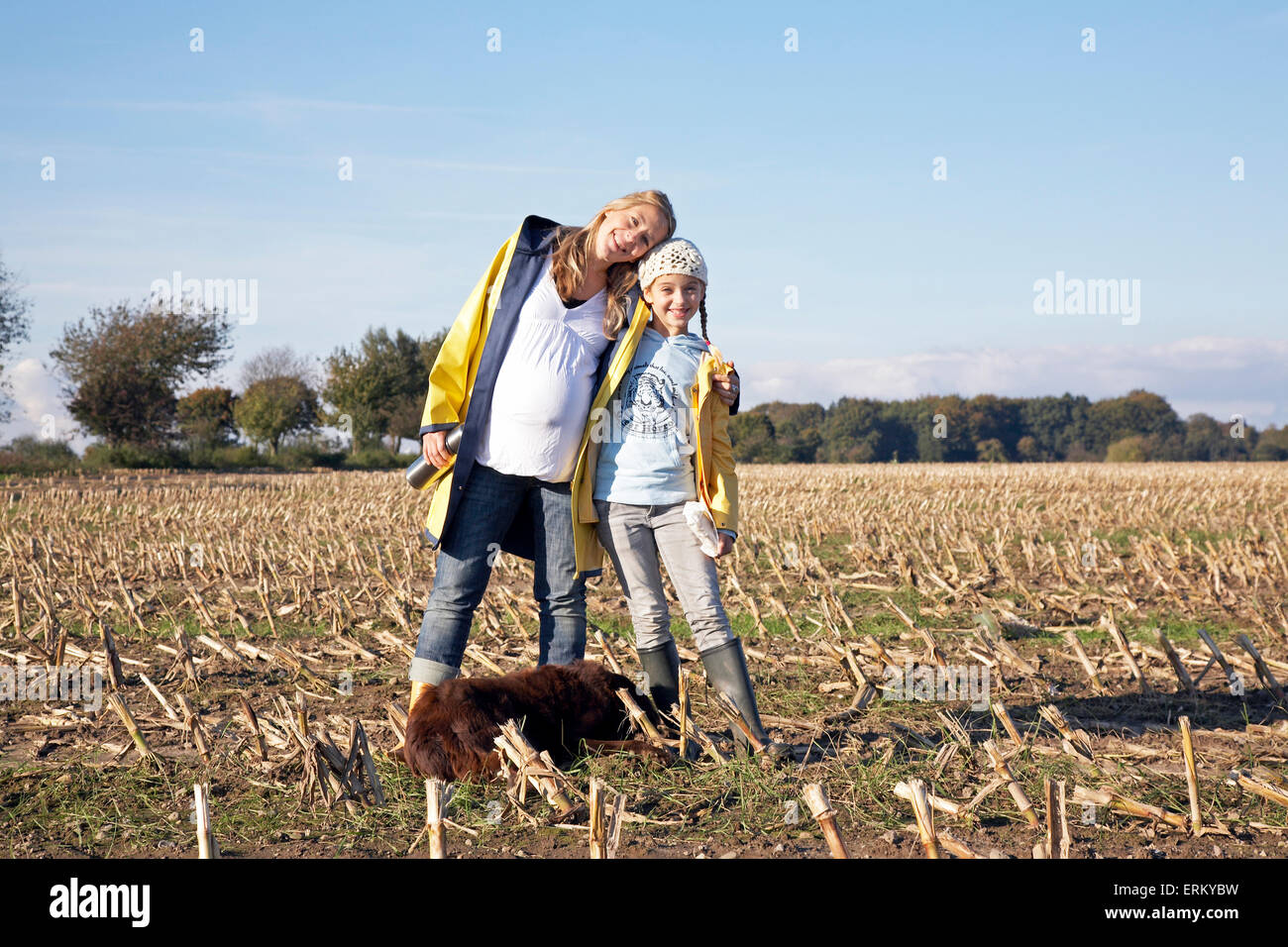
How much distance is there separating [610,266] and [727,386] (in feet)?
2.40

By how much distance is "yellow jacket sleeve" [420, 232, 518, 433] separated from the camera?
394cm

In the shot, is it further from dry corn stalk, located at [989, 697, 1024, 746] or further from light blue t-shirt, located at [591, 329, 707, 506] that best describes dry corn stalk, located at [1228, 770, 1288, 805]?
light blue t-shirt, located at [591, 329, 707, 506]

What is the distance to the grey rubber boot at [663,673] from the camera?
3986 millimetres

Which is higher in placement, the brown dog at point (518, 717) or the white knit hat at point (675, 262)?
the white knit hat at point (675, 262)

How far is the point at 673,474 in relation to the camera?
385 centimetres

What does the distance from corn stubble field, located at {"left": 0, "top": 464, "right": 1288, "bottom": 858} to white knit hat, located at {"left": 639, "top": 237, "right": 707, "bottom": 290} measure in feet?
6.35

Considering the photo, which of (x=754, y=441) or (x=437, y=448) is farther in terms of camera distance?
(x=754, y=441)

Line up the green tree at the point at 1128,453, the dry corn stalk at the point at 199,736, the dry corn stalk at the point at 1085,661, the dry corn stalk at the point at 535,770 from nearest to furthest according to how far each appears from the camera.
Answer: the dry corn stalk at the point at 535,770, the dry corn stalk at the point at 199,736, the dry corn stalk at the point at 1085,661, the green tree at the point at 1128,453

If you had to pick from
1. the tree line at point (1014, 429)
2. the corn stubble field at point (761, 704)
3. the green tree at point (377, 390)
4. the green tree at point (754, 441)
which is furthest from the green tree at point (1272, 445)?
the corn stubble field at point (761, 704)

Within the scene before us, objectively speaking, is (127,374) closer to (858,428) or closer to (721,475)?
(721,475)

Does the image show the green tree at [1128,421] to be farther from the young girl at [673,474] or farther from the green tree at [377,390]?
the young girl at [673,474]

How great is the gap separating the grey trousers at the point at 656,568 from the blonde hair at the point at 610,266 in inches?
30.3

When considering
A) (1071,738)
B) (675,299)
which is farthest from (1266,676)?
(675,299)
